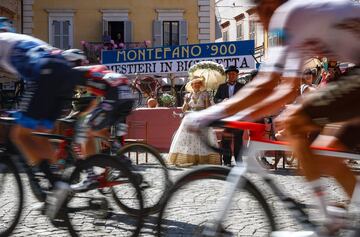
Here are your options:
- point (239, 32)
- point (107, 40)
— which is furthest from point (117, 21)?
point (239, 32)

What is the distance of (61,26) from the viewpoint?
35.1 meters

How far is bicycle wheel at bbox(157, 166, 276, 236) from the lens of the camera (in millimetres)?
3533

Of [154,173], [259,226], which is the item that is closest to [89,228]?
[154,173]

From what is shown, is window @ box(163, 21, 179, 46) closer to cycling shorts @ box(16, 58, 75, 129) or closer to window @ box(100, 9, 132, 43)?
window @ box(100, 9, 132, 43)

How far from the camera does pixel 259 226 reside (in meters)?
3.62

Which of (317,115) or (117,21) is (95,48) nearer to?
(117,21)

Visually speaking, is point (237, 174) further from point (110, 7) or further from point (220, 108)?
point (110, 7)

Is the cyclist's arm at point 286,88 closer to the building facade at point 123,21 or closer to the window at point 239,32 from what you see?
the building facade at point 123,21

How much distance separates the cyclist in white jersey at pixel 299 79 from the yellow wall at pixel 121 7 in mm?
31940

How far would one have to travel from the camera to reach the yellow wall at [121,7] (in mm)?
35219

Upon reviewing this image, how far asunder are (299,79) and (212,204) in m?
0.82

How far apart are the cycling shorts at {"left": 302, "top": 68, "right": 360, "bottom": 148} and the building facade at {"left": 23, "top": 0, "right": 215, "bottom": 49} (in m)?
31.8

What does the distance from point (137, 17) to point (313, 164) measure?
3263 cm

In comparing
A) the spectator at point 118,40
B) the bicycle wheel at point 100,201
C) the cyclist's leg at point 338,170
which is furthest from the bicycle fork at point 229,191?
the spectator at point 118,40
